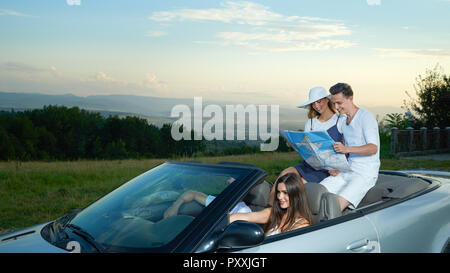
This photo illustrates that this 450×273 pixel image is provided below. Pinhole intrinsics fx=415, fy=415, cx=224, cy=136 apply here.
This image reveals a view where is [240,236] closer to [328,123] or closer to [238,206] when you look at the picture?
[238,206]

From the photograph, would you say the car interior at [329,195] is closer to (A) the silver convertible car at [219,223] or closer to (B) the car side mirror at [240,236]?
(A) the silver convertible car at [219,223]

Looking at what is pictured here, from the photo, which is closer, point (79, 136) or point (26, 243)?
point (26, 243)

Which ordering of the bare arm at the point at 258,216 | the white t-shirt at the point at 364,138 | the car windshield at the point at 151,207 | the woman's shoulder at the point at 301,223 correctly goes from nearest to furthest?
1. the car windshield at the point at 151,207
2. the woman's shoulder at the point at 301,223
3. the bare arm at the point at 258,216
4. the white t-shirt at the point at 364,138

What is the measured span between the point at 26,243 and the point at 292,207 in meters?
1.75

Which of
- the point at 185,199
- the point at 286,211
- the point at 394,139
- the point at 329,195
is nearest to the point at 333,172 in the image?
the point at 329,195

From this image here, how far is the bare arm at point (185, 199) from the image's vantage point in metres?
2.66

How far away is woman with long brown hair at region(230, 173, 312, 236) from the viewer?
2895mm

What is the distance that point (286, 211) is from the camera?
298 centimetres

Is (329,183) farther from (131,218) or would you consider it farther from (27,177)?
(27,177)

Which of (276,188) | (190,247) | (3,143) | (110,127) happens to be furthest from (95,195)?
(110,127)

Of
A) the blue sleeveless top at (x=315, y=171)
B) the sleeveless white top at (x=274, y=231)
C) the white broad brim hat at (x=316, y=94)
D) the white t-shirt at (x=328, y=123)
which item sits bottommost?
the sleeveless white top at (x=274, y=231)

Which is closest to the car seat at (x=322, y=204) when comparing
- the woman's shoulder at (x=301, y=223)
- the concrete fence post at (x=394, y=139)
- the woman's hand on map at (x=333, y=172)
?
the woman's shoulder at (x=301, y=223)

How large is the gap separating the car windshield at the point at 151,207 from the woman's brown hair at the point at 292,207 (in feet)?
1.59
